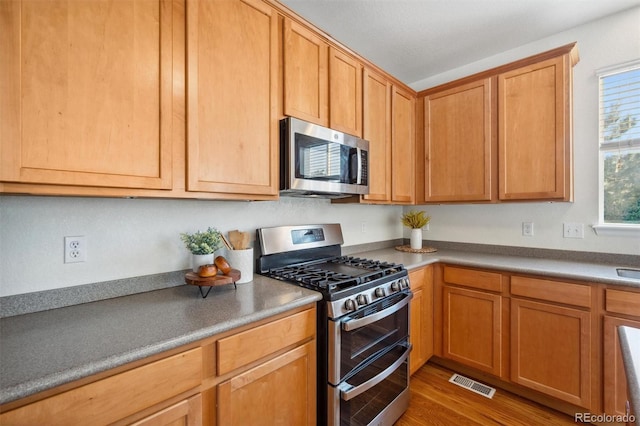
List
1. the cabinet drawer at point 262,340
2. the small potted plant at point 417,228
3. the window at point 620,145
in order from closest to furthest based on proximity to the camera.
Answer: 1. the cabinet drawer at point 262,340
2. the window at point 620,145
3. the small potted plant at point 417,228

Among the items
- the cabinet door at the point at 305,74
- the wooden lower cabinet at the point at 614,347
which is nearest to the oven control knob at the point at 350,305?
the cabinet door at the point at 305,74

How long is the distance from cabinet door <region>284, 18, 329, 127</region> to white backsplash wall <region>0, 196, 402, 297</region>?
675mm

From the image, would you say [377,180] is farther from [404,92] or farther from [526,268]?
[526,268]

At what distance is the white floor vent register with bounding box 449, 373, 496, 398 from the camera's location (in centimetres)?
206

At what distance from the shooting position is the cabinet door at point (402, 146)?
245 cm

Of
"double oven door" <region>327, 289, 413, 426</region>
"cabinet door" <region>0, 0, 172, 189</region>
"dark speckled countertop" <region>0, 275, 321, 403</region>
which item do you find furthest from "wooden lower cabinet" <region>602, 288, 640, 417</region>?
"cabinet door" <region>0, 0, 172, 189</region>

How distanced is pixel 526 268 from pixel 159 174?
224 cm

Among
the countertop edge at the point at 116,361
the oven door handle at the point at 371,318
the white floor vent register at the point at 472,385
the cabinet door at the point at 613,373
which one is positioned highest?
the countertop edge at the point at 116,361

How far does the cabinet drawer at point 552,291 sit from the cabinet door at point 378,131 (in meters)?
1.10

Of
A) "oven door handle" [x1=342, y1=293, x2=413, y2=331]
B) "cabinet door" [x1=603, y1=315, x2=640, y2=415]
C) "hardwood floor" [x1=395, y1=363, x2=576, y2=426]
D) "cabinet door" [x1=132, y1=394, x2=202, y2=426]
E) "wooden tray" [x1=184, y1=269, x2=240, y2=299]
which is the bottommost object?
"hardwood floor" [x1=395, y1=363, x2=576, y2=426]

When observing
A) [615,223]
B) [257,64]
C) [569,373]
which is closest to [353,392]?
[569,373]

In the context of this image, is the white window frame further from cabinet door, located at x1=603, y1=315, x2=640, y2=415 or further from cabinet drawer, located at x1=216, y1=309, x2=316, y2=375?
cabinet drawer, located at x1=216, y1=309, x2=316, y2=375

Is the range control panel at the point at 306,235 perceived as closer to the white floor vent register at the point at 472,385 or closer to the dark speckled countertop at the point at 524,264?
the dark speckled countertop at the point at 524,264

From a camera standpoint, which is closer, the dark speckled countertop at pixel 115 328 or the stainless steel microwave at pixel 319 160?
the dark speckled countertop at pixel 115 328
